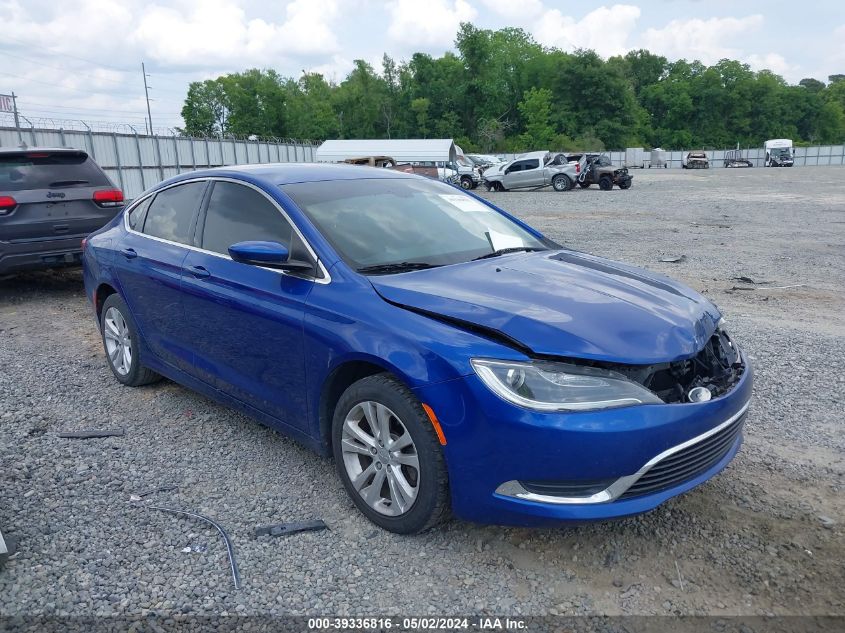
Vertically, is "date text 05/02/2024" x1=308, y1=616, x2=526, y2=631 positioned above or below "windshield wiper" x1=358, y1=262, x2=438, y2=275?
below

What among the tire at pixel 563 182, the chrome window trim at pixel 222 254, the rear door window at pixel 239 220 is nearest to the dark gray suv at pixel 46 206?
the chrome window trim at pixel 222 254

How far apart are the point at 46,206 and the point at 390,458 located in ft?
21.3

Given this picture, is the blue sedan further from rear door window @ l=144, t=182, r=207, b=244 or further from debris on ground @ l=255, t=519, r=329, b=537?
debris on ground @ l=255, t=519, r=329, b=537

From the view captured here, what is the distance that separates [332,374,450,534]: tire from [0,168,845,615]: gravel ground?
0.49ft

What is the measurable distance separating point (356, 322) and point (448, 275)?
55 centimetres

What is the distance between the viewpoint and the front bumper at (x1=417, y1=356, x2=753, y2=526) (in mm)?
2645

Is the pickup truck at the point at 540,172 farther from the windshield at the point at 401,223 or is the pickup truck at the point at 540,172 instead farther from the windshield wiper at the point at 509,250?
the windshield wiper at the point at 509,250

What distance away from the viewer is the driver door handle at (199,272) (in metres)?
4.05

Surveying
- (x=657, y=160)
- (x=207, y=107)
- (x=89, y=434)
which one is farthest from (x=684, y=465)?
(x=207, y=107)

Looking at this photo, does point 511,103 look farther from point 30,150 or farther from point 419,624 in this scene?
point 419,624

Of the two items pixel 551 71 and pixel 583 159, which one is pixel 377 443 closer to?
pixel 583 159

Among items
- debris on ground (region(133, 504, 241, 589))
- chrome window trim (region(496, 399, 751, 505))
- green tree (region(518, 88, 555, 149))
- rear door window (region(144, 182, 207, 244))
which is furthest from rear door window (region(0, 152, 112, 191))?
green tree (region(518, 88, 555, 149))

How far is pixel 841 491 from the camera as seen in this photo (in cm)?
351

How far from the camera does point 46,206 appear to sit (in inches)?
308
